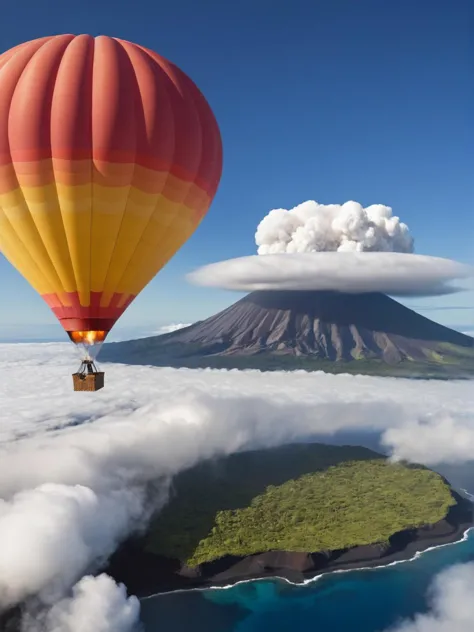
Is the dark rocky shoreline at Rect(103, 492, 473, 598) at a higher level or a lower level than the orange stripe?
lower

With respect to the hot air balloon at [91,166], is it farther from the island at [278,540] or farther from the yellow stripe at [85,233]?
the island at [278,540]

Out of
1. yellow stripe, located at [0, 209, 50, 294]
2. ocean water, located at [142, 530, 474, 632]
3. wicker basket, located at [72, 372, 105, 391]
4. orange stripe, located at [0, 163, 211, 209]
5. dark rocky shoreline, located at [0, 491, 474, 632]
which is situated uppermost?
orange stripe, located at [0, 163, 211, 209]

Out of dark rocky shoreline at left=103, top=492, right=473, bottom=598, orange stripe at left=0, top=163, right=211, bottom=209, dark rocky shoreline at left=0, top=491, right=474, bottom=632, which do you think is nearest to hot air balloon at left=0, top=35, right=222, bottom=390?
orange stripe at left=0, top=163, right=211, bottom=209

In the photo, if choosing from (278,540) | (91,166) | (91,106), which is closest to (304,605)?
(278,540)

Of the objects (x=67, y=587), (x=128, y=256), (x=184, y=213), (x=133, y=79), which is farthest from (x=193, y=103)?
(x=67, y=587)

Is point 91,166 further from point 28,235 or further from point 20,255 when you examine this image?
point 20,255

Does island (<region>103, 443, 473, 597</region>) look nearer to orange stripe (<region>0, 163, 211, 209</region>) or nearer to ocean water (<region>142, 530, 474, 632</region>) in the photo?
ocean water (<region>142, 530, 474, 632</region>)

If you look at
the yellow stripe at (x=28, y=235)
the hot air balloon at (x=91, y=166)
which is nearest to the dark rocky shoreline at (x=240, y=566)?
the hot air balloon at (x=91, y=166)
